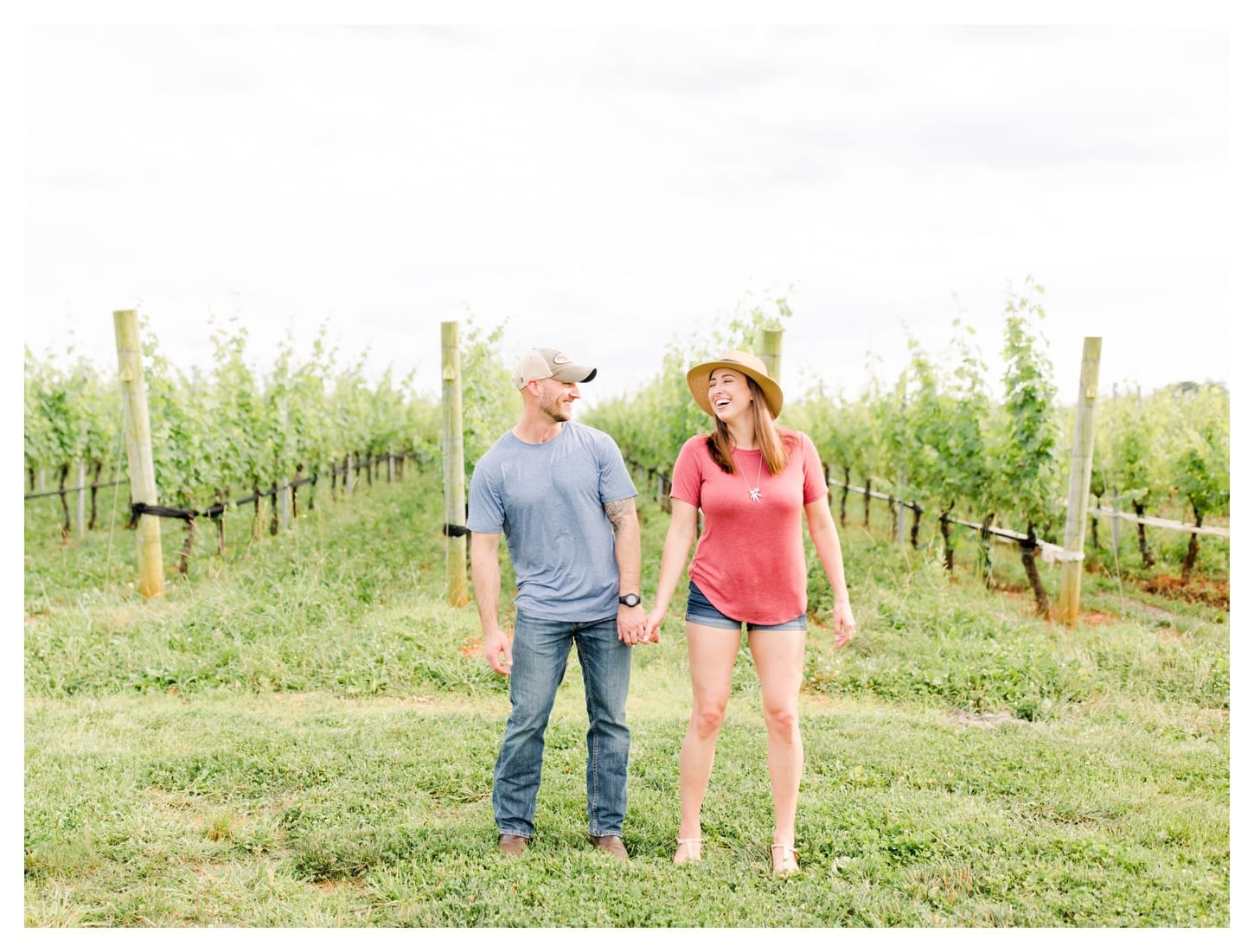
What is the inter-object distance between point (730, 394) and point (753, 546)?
532mm

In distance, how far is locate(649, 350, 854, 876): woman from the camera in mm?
3352

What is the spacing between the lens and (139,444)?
26.3ft

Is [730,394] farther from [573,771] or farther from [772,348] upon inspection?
[772,348]

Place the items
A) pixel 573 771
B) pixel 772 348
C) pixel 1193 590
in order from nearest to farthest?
pixel 573 771
pixel 772 348
pixel 1193 590

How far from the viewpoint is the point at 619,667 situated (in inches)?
141

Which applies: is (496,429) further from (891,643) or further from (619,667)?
(619,667)

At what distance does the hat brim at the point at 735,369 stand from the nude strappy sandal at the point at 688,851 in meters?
1.52

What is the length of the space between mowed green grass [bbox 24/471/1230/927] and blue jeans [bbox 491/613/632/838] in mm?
171

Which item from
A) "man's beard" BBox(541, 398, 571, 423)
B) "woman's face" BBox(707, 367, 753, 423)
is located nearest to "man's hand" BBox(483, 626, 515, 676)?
"man's beard" BBox(541, 398, 571, 423)

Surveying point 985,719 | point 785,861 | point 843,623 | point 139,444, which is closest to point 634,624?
point 843,623

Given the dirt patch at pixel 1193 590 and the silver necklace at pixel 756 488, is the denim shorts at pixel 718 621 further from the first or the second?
the dirt patch at pixel 1193 590

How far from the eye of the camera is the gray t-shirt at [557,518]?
3.48 m

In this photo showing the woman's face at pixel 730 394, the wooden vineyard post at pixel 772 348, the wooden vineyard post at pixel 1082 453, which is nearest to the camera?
the woman's face at pixel 730 394

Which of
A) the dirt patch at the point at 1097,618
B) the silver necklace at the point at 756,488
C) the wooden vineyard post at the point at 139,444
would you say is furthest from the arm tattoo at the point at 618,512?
the dirt patch at the point at 1097,618
